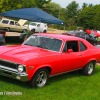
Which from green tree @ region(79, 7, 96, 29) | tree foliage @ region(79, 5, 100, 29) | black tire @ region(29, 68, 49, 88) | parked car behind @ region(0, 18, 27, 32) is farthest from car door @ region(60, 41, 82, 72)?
green tree @ region(79, 7, 96, 29)

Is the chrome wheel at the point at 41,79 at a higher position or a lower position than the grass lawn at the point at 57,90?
higher

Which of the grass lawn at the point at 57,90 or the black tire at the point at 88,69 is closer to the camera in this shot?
the grass lawn at the point at 57,90

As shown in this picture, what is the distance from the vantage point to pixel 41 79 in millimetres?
4969

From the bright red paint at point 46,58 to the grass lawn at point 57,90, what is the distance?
0.40m

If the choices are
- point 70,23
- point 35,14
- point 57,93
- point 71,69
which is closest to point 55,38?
point 71,69

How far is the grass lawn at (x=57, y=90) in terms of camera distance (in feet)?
14.3

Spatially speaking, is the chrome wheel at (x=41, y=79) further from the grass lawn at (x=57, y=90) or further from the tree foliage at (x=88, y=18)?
the tree foliage at (x=88, y=18)

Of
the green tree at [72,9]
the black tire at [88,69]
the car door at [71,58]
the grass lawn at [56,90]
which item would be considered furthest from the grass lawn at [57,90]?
the green tree at [72,9]

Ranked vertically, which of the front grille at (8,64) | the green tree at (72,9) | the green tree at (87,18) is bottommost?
the front grille at (8,64)

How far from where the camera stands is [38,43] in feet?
19.8

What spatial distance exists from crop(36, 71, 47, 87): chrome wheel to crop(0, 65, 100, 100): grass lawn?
0.15 metres

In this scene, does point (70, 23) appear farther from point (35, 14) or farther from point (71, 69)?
point (71, 69)

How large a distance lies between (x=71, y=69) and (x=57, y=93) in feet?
5.08

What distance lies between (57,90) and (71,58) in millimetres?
1377
